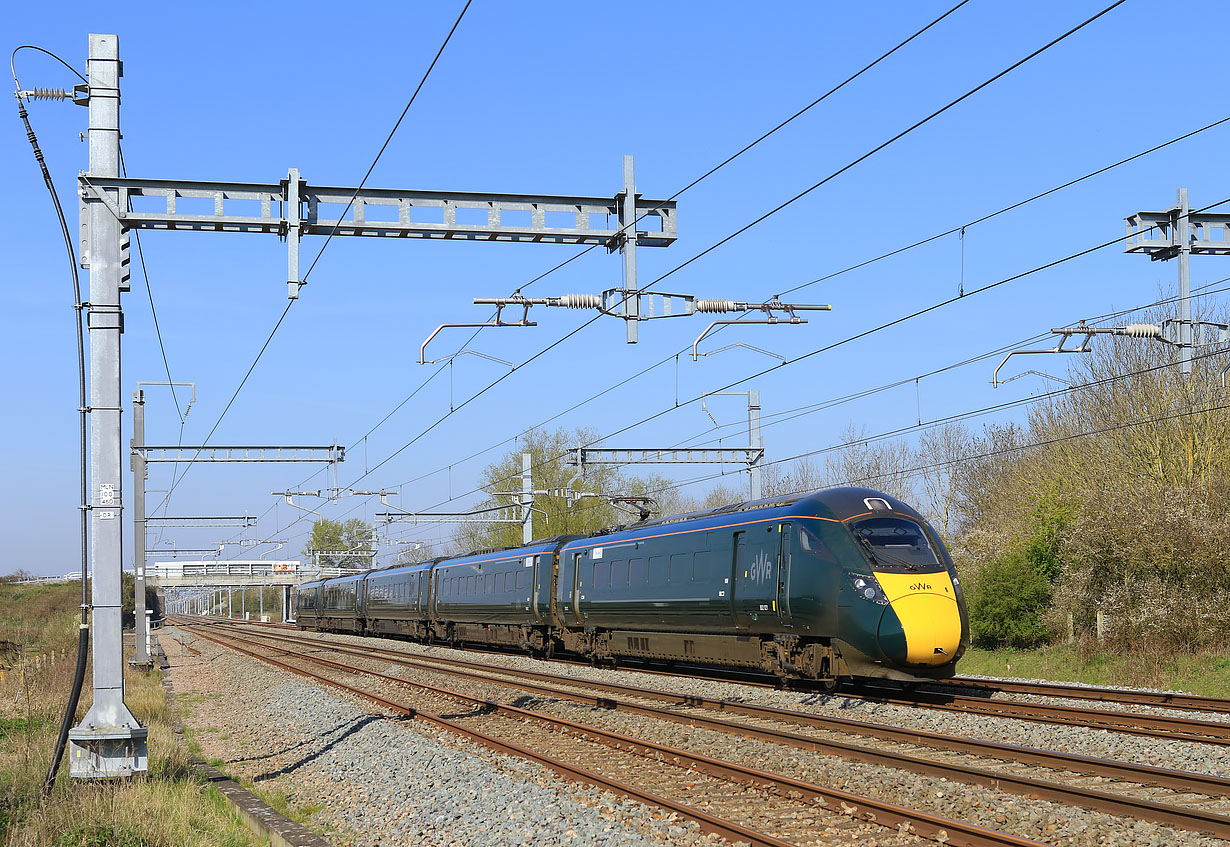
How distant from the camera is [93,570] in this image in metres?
11.7

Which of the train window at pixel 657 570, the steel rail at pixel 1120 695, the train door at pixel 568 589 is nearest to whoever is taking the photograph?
the steel rail at pixel 1120 695

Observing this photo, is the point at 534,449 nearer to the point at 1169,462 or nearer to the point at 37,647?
the point at 37,647

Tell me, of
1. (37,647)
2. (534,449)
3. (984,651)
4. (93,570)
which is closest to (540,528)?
(534,449)

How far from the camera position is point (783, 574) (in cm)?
1848

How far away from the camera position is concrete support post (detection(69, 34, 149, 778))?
37.6 ft

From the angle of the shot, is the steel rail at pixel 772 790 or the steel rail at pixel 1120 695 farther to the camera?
the steel rail at pixel 1120 695

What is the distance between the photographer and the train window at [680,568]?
2191 centimetres

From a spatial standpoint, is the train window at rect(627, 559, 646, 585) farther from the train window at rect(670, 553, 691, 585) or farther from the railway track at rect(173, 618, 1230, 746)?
the railway track at rect(173, 618, 1230, 746)

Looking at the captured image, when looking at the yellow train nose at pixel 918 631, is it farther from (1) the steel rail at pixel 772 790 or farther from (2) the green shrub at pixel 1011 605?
(2) the green shrub at pixel 1011 605

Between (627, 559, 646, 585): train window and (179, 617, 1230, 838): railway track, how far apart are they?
5792 millimetres

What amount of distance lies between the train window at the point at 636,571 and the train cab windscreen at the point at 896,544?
7334 mm

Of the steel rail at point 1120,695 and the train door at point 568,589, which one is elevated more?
the train door at point 568,589

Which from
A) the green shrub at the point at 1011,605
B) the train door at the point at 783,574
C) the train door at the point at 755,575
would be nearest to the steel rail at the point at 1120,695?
the train door at the point at 783,574

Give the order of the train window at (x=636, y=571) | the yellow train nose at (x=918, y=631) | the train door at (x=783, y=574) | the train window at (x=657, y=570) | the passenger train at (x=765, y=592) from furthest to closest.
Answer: the train window at (x=636, y=571) → the train window at (x=657, y=570) → the train door at (x=783, y=574) → the passenger train at (x=765, y=592) → the yellow train nose at (x=918, y=631)
